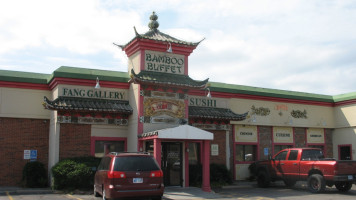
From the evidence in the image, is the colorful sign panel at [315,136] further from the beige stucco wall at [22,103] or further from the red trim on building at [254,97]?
the beige stucco wall at [22,103]

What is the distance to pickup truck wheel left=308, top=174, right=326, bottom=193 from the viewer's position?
1625 centimetres

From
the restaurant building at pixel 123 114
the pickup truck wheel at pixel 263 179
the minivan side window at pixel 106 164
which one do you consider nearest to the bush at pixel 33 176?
the restaurant building at pixel 123 114

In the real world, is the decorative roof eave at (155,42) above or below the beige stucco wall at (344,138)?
above

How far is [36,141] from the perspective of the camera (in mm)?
18859

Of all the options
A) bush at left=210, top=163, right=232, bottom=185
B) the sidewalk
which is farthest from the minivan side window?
bush at left=210, top=163, right=232, bottom=185

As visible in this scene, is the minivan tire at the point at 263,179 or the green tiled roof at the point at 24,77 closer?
the green tiled roof at the point at 24,77

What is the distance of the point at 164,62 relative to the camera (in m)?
19.0

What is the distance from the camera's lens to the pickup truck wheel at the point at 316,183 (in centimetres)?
1625

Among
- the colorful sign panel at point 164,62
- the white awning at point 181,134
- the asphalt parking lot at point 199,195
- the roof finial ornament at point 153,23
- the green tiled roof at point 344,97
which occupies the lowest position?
the asphalt parking lot at point 199,195

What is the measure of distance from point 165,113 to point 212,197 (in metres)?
4.88

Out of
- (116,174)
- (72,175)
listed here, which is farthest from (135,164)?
(72,175)

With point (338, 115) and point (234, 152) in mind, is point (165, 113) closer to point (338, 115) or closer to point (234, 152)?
point (234, 152)

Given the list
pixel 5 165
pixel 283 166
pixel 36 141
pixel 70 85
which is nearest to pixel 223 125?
pixel 283 166

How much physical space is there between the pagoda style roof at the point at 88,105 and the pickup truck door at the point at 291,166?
8.00 meters
